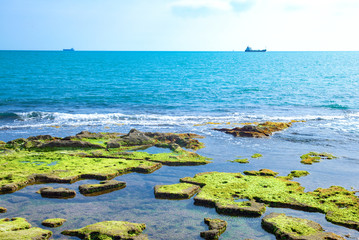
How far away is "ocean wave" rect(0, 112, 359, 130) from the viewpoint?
30.6m

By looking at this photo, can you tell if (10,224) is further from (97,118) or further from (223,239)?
(97,118)

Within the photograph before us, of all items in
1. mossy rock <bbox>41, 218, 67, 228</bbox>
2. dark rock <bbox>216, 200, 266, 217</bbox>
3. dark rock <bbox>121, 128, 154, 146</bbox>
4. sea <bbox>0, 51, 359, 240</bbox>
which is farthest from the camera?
dark rock <bbox>121, 128, 154, 146</bbox>

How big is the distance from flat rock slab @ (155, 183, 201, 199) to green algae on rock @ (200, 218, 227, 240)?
2115 millimetres

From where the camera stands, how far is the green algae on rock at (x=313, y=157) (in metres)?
18.4

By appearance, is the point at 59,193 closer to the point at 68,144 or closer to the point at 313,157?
the point at 68,144

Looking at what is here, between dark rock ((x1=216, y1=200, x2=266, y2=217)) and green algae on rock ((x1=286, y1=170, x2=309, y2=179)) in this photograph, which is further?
green algae on rock ((x1=286, y1=170, x2=309, y2=179))

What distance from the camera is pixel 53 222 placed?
11.0m

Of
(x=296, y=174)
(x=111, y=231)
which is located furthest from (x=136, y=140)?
(x=111, y=231)

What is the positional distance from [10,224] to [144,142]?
36.6 feet

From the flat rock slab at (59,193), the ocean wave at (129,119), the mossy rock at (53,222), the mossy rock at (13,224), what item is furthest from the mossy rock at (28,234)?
the ocean wave at (129,119)

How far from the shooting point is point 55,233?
10.5 m

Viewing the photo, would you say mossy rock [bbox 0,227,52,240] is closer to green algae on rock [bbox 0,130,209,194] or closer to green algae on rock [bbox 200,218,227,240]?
green algae on rock [bbox 0,130,209,194]

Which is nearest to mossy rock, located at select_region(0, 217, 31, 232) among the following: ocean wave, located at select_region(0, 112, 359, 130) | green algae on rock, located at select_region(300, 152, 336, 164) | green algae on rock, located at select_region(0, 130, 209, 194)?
green algae on rock, located at select_region(0, 130, 209, 194)

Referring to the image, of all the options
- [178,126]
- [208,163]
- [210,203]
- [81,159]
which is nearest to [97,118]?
[178,126]
